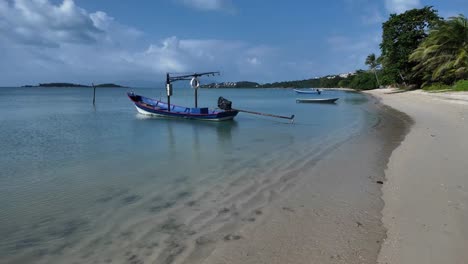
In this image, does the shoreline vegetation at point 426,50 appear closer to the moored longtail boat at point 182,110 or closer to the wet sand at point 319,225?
the moored longtail boat at point 182,110

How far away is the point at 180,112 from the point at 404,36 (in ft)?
117

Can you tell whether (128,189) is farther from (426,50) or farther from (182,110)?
(426,50)

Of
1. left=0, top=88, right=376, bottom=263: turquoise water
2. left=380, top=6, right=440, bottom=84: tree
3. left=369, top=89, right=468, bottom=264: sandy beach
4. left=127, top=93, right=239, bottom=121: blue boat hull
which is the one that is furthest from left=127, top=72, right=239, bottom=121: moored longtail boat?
left=380, top=6, right=440, bottom=84: tree

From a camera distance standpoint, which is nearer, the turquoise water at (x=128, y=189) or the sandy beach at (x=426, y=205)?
the sandy beach at (x=426, y=205)

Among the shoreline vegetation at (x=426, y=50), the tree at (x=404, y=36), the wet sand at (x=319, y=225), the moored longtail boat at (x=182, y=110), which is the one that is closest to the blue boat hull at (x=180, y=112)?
the moored longtail boat at (x=182, y=110)

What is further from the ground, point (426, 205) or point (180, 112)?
point (180, 112)

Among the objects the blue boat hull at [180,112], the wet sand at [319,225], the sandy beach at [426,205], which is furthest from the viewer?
the blue boat hull at [180,112]

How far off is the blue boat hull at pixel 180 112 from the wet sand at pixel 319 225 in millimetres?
14039

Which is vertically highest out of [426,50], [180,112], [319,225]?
[426,50]

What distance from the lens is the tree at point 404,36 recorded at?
45228mm

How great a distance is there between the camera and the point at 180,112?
77.7 ft

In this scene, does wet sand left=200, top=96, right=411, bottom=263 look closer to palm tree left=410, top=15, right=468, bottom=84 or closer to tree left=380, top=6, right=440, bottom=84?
palm tree left=410, top=15, right=468, bottom=84

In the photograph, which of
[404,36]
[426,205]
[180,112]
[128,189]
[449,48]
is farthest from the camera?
[404,36]

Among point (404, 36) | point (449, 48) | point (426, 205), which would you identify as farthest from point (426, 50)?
point (426, 205)
